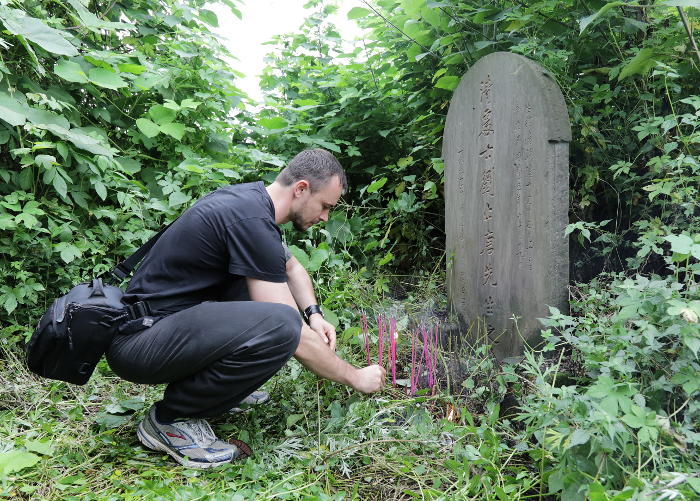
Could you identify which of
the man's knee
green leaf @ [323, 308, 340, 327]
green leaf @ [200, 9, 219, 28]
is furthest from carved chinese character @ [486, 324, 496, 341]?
green leaf @ [200, 9, 219, 28]

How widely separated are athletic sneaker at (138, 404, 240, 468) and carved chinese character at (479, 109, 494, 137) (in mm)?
1966

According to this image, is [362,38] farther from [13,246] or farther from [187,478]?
[187,478]

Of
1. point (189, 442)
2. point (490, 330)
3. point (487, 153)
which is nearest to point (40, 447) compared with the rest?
point (189, 442)

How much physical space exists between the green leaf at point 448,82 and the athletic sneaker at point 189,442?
2.32m

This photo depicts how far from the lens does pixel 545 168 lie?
2238mm

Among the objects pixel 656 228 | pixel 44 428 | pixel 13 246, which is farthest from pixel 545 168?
pixel 13 246

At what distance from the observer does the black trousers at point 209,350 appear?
5.57ft

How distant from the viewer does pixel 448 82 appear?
9.60 feet

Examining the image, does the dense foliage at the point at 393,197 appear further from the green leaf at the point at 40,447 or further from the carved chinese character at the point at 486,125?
the carved chinese character at the point at 486,125

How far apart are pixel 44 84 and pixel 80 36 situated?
383 millimetres

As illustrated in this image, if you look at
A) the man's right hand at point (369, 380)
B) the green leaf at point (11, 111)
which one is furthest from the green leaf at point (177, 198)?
the man's right hand at point (369, 380)

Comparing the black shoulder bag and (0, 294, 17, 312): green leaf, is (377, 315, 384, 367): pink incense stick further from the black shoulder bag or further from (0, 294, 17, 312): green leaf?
(0, 294, 17, 312): green leaf

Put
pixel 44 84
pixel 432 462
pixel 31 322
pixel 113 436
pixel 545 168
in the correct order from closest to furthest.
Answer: pixel 432 462
pixel 113 436
pixel 545 168
pixel 31 322
pixel 44 84

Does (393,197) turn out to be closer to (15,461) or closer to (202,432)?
(202,432)
